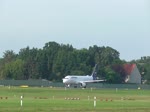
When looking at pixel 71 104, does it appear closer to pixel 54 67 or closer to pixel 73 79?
pixel 73 79

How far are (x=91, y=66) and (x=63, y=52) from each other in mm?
11231

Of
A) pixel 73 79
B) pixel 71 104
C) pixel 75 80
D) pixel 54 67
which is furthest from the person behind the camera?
pixel 54 67

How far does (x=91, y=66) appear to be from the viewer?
19375cm

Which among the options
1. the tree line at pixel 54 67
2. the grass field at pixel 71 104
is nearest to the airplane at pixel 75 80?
the tree line at pixel 54 67

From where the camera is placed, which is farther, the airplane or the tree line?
the tree line

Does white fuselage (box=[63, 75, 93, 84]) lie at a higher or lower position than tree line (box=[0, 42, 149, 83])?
lower

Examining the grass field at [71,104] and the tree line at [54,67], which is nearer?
the grass field at [71,104]

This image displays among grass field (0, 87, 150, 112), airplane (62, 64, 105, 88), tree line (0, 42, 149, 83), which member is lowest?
grass field (0, 87, 150, 112)

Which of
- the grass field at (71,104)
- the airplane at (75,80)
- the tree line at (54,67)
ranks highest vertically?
the tree line at (54,67)

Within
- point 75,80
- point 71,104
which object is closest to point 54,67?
point 75,80

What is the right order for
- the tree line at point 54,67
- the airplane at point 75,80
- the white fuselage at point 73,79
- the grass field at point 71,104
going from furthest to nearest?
the tree line at point 54,67
the airplane at point 75,80
the white fuselage at point 73,79
the grass field at point 71,104

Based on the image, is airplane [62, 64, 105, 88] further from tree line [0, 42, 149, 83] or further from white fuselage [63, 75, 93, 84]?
tree line [0, 42, 149, 83]

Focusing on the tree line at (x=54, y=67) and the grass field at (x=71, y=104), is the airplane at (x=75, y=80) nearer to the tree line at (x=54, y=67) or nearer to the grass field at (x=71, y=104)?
the tree line at (x=54, y=67)

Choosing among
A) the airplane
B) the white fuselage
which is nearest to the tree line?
the airplane
